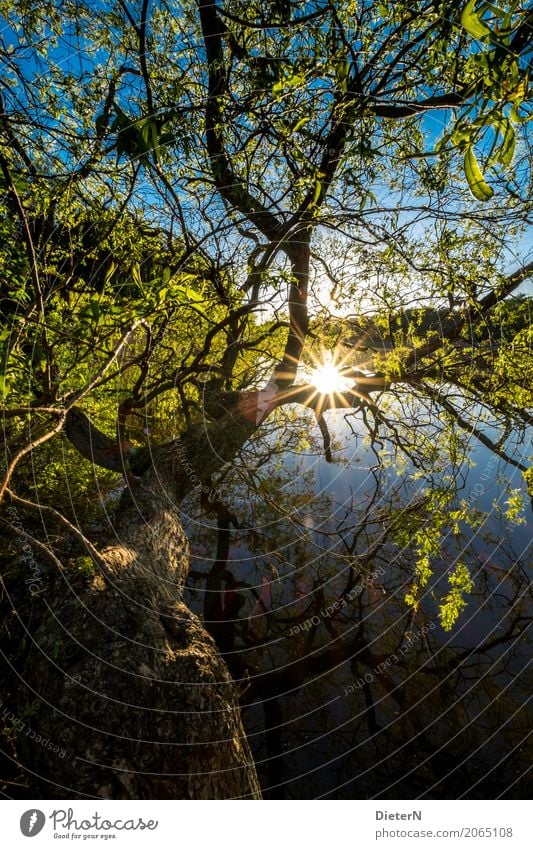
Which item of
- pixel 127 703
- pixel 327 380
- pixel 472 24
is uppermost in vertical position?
pixel 327 380

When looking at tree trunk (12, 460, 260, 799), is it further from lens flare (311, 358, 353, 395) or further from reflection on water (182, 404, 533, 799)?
lens flare (311, 358, 353, 395)

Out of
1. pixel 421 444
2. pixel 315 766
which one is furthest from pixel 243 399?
pixel 315 766

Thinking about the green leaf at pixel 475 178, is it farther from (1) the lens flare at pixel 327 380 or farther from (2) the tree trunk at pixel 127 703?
(1) the lens flare at pixel 327 380

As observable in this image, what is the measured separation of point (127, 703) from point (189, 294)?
7.68 feet

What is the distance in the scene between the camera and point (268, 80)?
→ 194 centimetres

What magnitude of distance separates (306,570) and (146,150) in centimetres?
730

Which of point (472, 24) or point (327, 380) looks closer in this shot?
point (472, 24)

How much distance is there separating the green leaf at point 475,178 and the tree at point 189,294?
1cm

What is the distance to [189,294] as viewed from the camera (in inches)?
63.3

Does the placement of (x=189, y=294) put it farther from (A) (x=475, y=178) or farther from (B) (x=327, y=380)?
(B) (x=327, y=380)

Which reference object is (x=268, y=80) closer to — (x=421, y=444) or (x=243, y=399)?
(x=243, y=399)

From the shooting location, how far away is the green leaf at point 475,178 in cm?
97

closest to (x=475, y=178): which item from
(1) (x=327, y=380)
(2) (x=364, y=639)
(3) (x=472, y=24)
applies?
(3) (x=472, y=24)

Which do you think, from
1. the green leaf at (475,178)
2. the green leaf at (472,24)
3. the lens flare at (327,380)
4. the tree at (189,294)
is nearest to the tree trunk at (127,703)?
the tree at (189,294)
